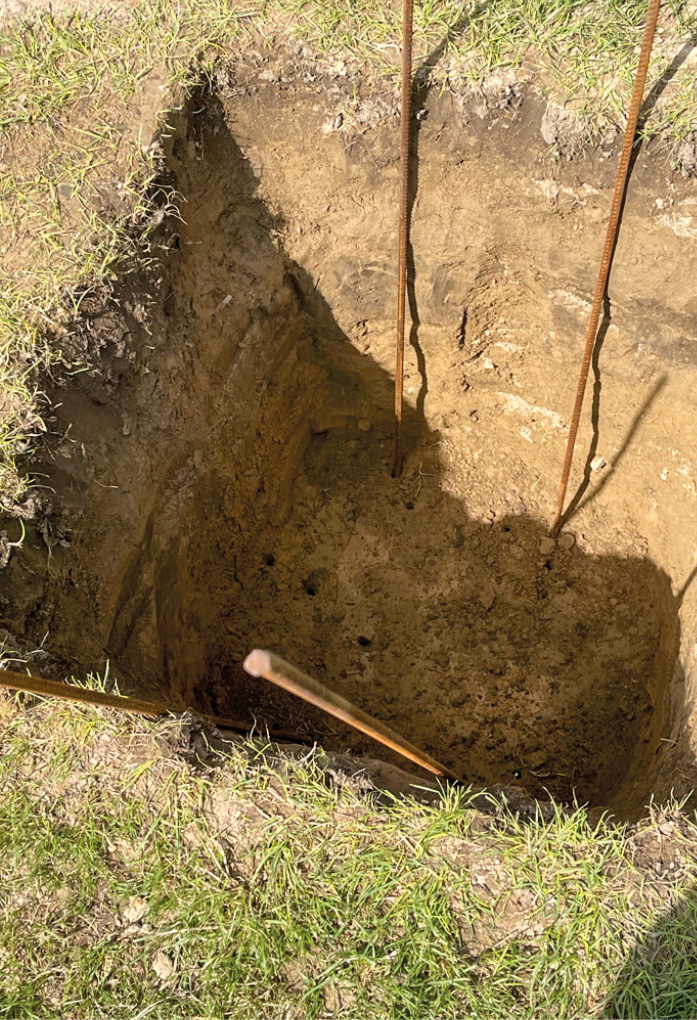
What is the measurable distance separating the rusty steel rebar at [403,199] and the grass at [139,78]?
0.21m

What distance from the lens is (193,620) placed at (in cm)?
302

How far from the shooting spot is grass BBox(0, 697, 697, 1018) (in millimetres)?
1713

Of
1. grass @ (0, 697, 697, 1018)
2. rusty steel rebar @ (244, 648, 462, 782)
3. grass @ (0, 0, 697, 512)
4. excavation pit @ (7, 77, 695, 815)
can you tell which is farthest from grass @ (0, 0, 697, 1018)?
grass @ (0, 0, 697, 512)

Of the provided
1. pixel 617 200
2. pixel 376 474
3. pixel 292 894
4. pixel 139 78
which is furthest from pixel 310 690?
pixel 139 78

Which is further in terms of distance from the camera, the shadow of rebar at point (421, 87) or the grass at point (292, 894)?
the shadow of rebar at point (421, 87)

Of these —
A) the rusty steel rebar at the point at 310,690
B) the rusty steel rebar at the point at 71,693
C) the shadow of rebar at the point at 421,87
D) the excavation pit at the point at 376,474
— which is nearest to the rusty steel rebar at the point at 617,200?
the excavation pit at the point at 376,474

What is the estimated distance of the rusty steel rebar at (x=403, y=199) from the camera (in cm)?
240

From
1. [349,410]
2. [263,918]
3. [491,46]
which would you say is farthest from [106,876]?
[491,46]

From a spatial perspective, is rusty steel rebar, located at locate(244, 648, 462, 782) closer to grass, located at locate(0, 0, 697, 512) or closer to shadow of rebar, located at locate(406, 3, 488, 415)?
grass, located at locate(0, 0, 697, 512)

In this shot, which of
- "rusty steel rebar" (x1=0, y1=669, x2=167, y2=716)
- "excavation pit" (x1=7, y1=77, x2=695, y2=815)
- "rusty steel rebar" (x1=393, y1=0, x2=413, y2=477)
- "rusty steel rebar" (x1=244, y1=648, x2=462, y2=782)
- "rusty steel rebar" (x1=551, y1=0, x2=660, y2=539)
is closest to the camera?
"rusty steel rebar" (x1=244, y1=648, x2=462, y2=782)

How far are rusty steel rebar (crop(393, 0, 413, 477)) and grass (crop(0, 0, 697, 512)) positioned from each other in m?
0.21

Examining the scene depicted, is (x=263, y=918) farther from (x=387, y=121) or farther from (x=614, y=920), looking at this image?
(x=387, y=121)

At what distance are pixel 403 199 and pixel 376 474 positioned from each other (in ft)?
4.60

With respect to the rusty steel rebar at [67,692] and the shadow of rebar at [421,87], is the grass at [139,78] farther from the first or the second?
the rusty steel rebar at [67,692]
